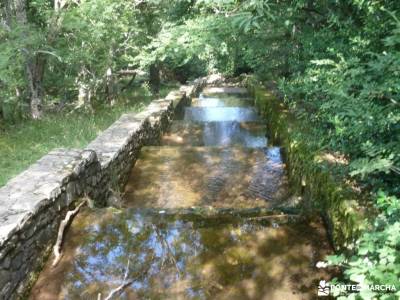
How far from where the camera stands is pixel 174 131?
10.0m

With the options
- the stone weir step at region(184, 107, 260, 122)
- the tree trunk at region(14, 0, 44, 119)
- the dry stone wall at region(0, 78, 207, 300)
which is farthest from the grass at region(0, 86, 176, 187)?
the stone weir step at region(184, 107, 260, 122)

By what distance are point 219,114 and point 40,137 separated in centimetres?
547

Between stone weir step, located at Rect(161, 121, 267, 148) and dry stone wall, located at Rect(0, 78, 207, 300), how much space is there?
2.64 metres

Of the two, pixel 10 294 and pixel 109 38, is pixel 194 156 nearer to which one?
pixel 10 294

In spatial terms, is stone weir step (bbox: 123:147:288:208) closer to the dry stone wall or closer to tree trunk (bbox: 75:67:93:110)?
the dry stone wall

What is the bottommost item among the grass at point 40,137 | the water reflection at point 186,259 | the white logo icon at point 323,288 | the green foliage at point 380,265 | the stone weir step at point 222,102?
the stone weir step at point 222,102

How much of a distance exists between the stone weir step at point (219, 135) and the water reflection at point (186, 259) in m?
5.16

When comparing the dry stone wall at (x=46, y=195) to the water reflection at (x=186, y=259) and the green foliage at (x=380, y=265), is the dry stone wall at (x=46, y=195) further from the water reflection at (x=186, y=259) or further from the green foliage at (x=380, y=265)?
the green foliage at (x=380, y=265)

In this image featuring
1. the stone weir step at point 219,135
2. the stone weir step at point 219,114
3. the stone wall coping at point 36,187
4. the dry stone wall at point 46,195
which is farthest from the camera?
the stone weir step at point 219,114

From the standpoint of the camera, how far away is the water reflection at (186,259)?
3.27 meters

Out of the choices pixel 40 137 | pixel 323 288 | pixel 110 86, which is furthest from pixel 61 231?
pixel 110 86

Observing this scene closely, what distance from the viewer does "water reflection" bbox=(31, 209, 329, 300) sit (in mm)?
3271

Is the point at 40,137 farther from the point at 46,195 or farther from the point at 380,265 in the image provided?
the point at 380,265

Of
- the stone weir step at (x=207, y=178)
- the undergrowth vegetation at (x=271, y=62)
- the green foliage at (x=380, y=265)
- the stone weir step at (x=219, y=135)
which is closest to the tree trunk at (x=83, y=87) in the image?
the undergrowth vegetation at (x=271, y=62)
